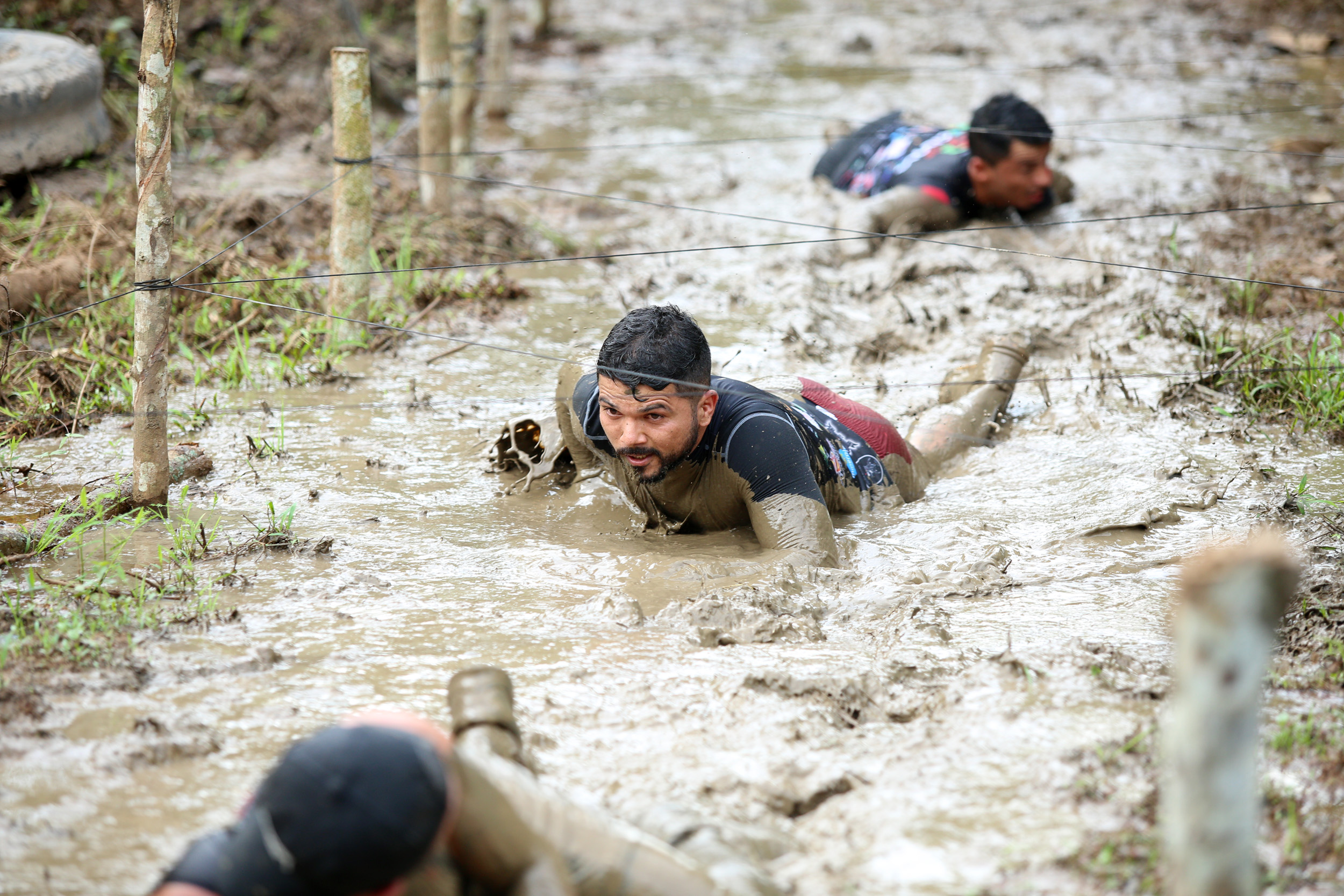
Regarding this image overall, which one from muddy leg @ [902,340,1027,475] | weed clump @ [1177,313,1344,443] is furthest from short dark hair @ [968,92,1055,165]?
muddy leg @ [902,340,1027,475]

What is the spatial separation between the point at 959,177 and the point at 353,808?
612 centimetres

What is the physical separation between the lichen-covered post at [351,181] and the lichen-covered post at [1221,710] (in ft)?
14.1

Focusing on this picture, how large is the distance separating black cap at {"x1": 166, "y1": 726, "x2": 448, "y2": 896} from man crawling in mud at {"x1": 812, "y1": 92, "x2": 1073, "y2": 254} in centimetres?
537

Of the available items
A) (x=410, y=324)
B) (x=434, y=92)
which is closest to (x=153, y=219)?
(x=410, y=324)

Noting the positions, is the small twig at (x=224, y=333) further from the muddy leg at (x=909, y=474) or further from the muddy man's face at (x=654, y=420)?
the muddy leg at (x=909, y=474)

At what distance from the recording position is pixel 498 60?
30.6 ft

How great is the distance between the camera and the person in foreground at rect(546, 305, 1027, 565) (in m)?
3.47

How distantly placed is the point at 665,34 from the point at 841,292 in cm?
770

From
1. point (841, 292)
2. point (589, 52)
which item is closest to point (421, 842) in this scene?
point (841, 292)

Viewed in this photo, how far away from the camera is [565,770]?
8.13 ft

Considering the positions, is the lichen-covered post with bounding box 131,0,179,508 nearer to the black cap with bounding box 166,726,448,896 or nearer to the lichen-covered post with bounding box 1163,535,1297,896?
the black cap with bounding box 166,726,448,896

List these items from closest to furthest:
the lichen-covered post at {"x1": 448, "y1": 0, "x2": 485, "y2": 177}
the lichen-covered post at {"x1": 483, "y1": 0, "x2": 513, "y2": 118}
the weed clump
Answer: the weed clump, the lichen-covered post at {"x1": 448, "y1": 0, "x2": 485, "y2": 177}, the lichen-covered post at {"x1": 483, "y1": 0, "x2": 513, "y2": 118}

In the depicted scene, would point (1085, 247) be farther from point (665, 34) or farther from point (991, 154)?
Result: point (665, 34)

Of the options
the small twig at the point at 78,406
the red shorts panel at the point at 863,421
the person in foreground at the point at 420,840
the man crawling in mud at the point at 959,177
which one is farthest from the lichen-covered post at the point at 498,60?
the person in foreground at the point at 420,840
